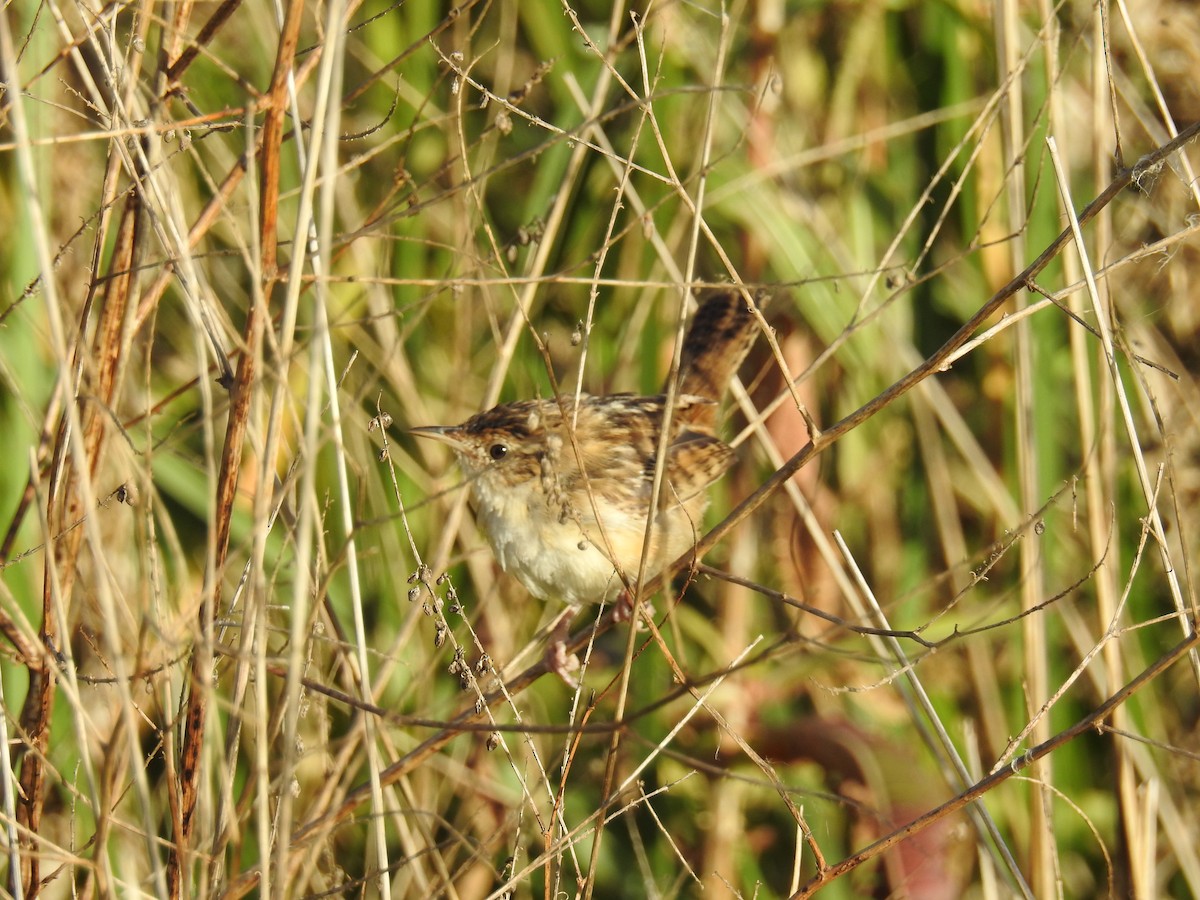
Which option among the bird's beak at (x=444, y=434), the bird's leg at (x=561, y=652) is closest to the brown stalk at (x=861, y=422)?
the bird's leg at (x=561, y=652)

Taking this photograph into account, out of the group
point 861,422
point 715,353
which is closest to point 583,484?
point 715,353

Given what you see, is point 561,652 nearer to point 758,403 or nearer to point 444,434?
point 444,434

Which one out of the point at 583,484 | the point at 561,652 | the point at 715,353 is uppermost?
the point at 715,353

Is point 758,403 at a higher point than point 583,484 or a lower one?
lower

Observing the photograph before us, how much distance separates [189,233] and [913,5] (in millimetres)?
3136

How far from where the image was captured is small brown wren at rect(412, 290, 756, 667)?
2723 mm

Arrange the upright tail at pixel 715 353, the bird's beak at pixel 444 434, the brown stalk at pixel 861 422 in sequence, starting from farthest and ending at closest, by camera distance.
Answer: the upright tail at pixel 715 353 → the bird's beak at pixel 444 434 → the brown stalk at pixel 861 422

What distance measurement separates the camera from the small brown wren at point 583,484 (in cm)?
272

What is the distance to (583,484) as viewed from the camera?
2.70 m

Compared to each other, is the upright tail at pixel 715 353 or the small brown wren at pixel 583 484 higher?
the upright tail at pixel 715 353

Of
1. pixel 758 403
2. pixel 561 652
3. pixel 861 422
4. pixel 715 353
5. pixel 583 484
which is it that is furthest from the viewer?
pixel 758 403

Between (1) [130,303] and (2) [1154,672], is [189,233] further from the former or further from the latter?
(2) [1154,672]

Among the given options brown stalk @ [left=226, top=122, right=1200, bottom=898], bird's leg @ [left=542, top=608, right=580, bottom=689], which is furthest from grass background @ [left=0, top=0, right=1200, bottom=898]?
brown stalk @ [left=226, top=122, right=1200, bottom=898]

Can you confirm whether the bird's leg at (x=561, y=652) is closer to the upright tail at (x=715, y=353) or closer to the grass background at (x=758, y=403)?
the grass background at (x=758, y=403)
